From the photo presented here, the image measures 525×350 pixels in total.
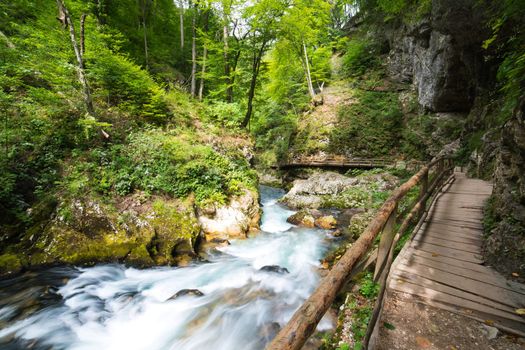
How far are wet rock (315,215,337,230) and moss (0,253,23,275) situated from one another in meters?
8.75

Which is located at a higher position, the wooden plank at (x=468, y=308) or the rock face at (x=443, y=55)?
the rock face at (x=443, y=55)

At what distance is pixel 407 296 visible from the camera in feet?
8.91

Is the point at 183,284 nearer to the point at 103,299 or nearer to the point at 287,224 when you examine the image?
the point at 103,299

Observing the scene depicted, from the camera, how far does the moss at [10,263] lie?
5.29 meters

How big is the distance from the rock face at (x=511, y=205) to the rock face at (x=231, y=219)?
6305mm

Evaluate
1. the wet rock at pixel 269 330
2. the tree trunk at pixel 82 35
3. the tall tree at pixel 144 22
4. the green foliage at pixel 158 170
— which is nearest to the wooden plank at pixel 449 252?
the wet rock at pixel 269 330

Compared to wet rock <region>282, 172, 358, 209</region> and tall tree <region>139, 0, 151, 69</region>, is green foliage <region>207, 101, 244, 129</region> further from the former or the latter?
wet rock <region>282, 172, 358, 209</region>

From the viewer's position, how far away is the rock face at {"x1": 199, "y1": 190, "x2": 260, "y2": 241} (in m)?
7.80

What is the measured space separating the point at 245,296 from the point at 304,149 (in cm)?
1434

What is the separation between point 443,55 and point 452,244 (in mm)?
12987

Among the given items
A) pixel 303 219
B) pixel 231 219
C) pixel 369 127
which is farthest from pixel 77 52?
pixel 369 127

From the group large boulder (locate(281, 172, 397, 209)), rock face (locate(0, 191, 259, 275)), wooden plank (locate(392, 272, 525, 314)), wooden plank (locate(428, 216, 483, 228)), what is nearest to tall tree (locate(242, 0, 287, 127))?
large boulder (locate(281, 172, 397, 209))

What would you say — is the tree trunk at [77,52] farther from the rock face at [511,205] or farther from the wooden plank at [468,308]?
the rock face at [511,205]

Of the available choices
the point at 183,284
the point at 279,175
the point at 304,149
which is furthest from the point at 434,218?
the point at 279,175
